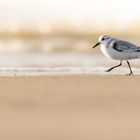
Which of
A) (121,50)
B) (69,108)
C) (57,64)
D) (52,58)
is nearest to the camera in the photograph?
(69,108)

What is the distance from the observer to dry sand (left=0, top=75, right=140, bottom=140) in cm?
669

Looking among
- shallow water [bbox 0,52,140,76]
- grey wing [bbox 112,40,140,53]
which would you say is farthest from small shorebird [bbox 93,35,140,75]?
shallow water [bbox 0,52,140,76]

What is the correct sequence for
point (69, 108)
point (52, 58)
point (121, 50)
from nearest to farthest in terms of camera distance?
point (69, 108) → point (121, 50) → point (52, 58)

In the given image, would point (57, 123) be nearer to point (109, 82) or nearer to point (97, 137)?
point (97, 137)

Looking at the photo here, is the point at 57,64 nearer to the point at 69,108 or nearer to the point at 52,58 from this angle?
the point at 52,58

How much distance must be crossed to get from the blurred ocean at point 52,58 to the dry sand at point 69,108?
4.84ft

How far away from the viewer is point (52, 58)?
13.1 meters

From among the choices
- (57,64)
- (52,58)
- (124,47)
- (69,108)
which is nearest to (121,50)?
(124,47)

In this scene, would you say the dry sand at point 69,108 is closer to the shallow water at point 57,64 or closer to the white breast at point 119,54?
the shallow water at point 57,64

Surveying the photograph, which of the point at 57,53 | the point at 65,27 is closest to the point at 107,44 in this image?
the point at 57,53

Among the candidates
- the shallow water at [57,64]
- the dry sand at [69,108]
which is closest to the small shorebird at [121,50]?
the shallow water at [57,64]

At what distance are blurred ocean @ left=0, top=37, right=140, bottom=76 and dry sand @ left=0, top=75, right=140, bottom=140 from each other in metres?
1.47

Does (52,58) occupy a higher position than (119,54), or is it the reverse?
→ (119,54)

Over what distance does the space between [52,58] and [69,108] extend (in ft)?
18.5
